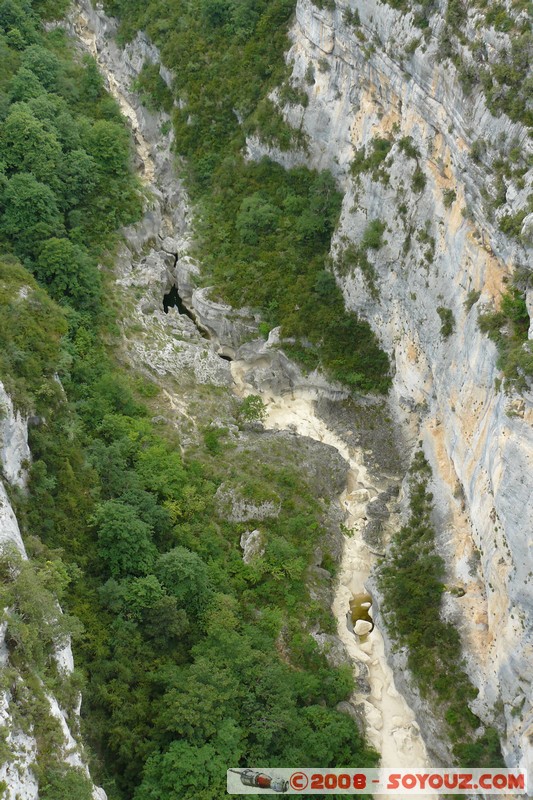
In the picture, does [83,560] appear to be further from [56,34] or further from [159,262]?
[56,34]

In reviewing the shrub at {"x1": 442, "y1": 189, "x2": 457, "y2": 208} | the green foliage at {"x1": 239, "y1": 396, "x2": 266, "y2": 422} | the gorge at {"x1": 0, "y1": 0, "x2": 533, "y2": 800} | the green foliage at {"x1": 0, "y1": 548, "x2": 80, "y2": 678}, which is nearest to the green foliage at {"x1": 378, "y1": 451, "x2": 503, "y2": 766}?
the gorge at {"x1": 0, "y1": 0, "x2": 533, "y2": 800}

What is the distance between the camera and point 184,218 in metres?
46.5

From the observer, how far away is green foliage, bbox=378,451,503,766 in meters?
25.3

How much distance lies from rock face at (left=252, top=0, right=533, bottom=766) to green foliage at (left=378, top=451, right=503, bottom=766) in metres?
0.67

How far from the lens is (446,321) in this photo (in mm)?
29812

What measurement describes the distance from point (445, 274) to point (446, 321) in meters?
2.28

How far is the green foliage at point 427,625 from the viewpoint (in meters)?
25.3

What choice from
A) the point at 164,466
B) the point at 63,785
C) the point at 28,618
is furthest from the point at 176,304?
the point at 63,785

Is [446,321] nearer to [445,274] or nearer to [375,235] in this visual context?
[445,274]

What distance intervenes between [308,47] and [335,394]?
21646 millimetres

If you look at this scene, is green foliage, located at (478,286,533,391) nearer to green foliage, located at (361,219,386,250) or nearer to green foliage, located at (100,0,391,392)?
green foliage, located at (361,219,386,250)

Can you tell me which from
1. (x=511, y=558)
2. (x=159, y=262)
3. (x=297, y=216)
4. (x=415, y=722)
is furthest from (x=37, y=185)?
(x=415, y=722)

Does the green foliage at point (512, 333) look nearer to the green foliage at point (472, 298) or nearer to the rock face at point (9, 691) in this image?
the green foliage at point (472, 298)

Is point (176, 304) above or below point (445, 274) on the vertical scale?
below
